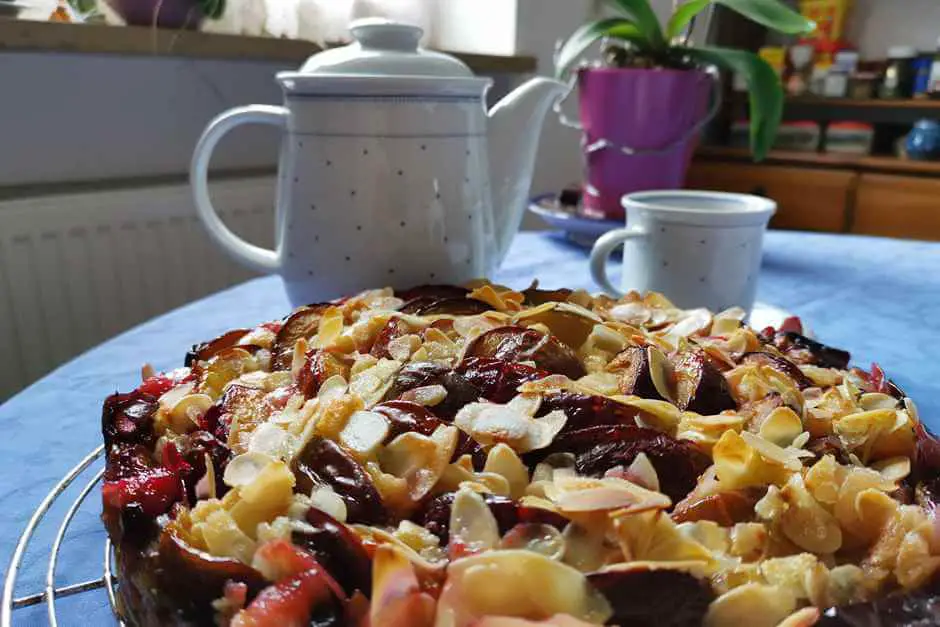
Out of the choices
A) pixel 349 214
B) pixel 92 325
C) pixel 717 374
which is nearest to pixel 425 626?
pixel 717 374

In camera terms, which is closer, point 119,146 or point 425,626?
point 425,626

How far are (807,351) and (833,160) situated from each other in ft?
6.59

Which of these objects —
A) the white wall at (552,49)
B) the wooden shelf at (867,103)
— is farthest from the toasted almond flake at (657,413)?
the wooden shelf at (867,103)

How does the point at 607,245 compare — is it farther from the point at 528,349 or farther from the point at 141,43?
the point at 141,43

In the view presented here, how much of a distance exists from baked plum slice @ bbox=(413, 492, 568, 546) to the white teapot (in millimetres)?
306

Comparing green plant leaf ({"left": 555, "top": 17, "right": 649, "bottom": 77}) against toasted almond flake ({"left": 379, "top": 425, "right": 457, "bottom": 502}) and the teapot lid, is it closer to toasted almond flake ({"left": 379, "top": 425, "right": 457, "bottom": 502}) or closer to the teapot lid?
the teapot lid

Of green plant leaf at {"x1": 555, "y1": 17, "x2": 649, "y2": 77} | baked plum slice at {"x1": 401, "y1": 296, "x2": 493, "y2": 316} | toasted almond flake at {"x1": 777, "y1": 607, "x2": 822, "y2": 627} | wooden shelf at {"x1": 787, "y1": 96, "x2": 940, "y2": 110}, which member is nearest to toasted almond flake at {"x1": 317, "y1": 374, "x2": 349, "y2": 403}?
baked plum slice at {"x1": 401, "y1": 296, "x2": 493, "y2": 316}

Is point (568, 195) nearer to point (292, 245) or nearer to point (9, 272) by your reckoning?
point (292, 245)

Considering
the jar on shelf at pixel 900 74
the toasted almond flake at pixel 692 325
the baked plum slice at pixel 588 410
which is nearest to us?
the baked plum slice at pixel 588 410

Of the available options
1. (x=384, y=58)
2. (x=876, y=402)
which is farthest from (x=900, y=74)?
(x=876, y=402)

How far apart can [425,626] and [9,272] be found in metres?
1.02

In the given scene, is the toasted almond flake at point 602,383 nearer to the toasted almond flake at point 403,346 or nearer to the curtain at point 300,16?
the toasted almond flake at point 403,346

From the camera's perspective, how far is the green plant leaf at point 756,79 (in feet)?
3.34

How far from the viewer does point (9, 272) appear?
105 centimetres
